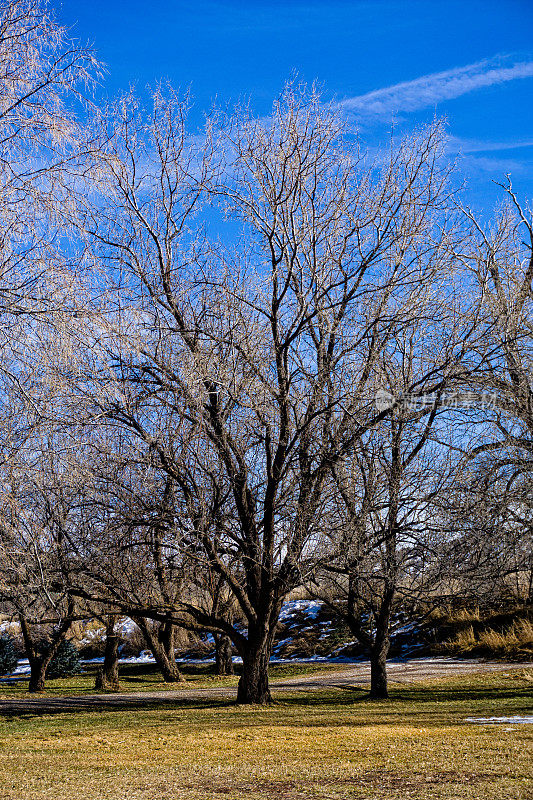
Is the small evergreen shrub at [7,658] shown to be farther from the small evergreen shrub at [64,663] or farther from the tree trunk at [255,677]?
A: the tree trunk at [255,677]

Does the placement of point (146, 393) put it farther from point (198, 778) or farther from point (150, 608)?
point (198, 778)

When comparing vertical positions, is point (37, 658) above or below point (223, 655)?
above

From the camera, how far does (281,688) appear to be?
58.6ft

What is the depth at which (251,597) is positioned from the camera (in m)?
13.8

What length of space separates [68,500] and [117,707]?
530cm

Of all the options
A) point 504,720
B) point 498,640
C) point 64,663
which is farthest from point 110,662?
point 504,720

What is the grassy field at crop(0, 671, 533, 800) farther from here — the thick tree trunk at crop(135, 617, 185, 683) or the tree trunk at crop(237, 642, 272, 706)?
the thick tree trunk at crop(135, 617, 185, 683)

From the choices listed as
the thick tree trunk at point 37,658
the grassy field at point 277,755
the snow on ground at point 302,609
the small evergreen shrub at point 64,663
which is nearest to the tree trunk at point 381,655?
the grassy field at point 277,755

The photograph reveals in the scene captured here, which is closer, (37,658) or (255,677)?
(255,677)

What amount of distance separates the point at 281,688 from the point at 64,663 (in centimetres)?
993

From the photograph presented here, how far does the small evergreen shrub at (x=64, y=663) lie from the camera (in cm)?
2420

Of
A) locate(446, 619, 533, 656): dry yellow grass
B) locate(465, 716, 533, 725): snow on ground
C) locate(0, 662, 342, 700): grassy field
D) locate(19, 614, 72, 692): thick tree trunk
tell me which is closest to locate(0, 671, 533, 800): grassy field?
locate(465, 716, 533, 725): snow on ground

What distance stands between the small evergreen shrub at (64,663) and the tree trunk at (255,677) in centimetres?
1260

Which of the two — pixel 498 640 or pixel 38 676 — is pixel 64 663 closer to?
pixel 38 676
